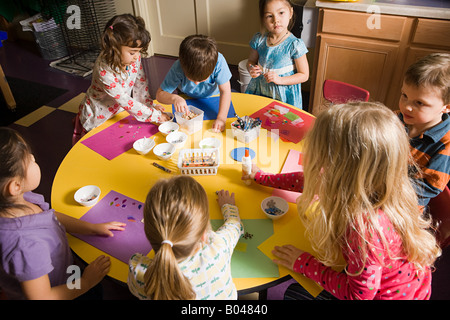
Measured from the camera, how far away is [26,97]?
3.44 metres

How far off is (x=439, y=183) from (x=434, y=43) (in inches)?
60.9

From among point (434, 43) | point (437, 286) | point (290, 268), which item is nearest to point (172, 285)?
point (290, 268)

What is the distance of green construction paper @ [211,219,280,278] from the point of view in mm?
1039

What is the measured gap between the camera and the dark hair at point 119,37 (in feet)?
5.52

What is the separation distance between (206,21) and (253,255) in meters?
3.19

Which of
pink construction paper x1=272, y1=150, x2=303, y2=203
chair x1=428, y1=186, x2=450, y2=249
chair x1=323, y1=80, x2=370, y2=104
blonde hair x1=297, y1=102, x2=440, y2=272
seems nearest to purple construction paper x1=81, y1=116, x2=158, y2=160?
pink construction paper x1=272, y1=150, x2=303, y2=203

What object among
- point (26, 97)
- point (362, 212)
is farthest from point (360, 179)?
point (26, 97)

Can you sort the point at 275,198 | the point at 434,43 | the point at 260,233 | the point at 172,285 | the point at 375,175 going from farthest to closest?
the point at 434,43, the point at 275,198, the point at 260,233, the point at 375,175, the point at 172,285

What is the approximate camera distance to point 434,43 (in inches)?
92.4

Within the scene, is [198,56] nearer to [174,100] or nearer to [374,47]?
[174,100]

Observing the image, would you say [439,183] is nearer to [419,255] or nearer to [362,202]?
[419,255]

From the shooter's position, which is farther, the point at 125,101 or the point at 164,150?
the point at 125,101

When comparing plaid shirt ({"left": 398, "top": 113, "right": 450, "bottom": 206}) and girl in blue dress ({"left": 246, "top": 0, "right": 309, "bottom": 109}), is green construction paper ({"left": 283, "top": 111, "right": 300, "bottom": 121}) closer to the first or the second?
girl in blue dress ({"left": 246, "top": 0, "right": 309, "bottom": 109})

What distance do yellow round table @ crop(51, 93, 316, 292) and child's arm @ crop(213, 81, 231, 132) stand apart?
1.3 inches
